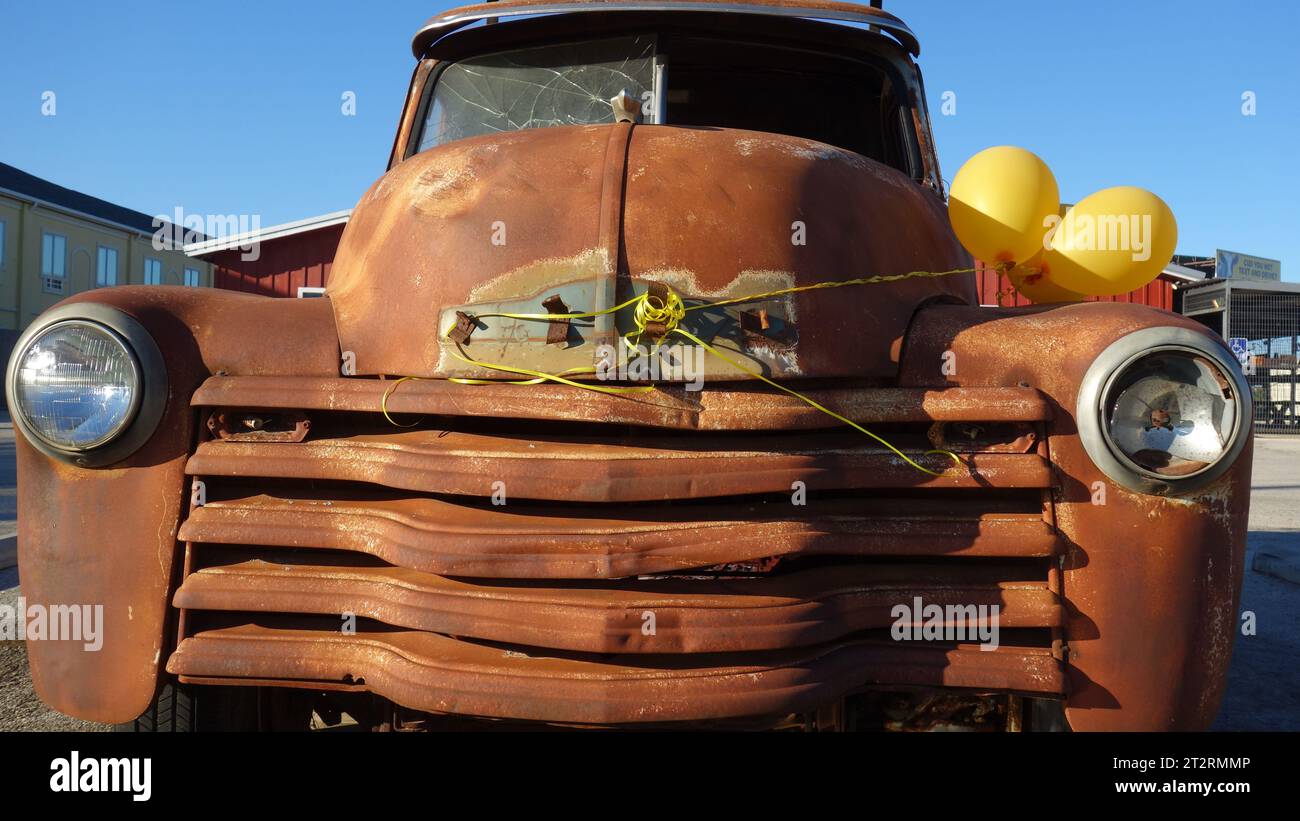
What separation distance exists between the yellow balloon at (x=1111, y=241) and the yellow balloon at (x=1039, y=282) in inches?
1.1

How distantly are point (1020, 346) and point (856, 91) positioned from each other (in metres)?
2.05

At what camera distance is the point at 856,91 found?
3.83m

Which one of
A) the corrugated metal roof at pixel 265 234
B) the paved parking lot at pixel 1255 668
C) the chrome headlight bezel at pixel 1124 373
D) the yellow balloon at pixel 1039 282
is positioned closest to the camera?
the chrome headlight bezel at pixel 1124 373

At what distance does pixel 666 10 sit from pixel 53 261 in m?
29.0

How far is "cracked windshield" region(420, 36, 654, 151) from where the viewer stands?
319cm

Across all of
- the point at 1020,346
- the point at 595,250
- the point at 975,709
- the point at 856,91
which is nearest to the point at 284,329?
the point at 595,250

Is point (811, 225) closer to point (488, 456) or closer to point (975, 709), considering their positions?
point (488, 456)

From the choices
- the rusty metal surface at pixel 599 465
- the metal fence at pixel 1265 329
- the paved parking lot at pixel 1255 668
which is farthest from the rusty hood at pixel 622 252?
the metal fence at pixel 1265 329

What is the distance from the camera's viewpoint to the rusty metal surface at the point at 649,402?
6.42 ft

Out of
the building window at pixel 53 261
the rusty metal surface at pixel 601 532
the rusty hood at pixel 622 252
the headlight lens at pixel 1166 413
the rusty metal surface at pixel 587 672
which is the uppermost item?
the building window at pixel 53 261

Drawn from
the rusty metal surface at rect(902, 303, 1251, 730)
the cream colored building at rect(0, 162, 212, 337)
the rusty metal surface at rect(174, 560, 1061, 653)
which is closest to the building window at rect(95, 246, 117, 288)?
the cream colored building at rect(0, 162, 212, 337)

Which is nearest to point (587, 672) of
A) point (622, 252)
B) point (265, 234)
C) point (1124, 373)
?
point (622, 252)

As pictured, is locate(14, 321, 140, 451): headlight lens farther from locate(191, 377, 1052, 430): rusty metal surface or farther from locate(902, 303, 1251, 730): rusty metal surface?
locate(902, 303, 1251, 730): rusty metal surface

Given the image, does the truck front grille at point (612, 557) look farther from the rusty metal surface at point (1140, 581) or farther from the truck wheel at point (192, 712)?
the truck wheel at point (192, 712)
